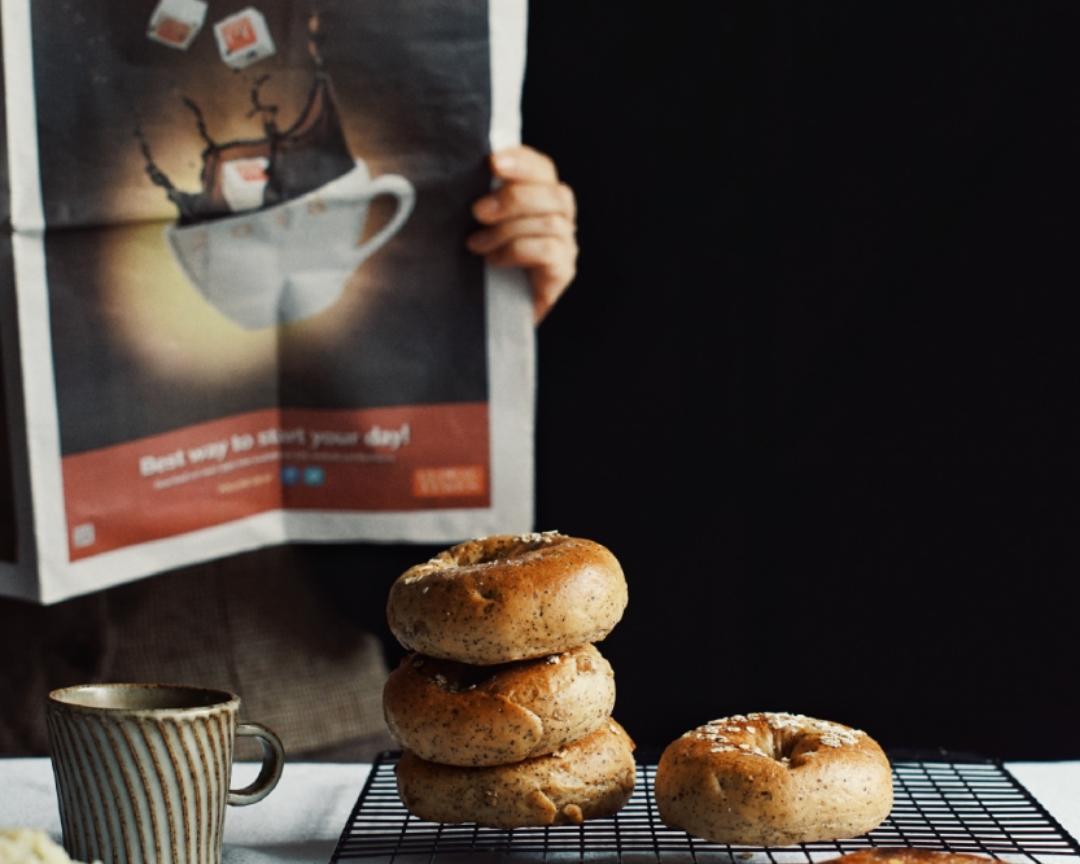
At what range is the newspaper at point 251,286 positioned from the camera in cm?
126

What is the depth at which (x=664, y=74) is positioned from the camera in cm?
186

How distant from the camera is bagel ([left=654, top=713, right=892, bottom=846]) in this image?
2.75ft

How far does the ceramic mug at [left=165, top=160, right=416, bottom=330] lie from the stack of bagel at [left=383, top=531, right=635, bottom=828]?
52cm

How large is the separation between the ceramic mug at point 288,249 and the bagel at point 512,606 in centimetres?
53

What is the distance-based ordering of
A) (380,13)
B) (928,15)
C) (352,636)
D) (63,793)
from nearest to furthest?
(63,793) → (380,13) → (352,636) → (928,15)

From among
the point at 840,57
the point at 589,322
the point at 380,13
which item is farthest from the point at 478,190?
the point at 840,57

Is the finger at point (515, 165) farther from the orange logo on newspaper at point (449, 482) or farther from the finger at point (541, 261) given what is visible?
the orange logo on newspaper at point (449, 482)

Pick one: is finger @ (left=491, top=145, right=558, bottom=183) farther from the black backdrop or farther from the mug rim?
the mug rim

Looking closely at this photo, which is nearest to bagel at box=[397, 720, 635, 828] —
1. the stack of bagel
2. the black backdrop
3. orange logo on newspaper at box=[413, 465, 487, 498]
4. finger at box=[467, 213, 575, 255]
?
the stack of bagel

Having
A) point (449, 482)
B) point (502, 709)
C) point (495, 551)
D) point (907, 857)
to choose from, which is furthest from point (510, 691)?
point (449, 482)

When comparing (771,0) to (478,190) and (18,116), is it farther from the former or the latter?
(18,116)

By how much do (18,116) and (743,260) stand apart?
1.04 metres

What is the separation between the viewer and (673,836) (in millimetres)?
906

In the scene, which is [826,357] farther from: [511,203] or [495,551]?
[495,551]
